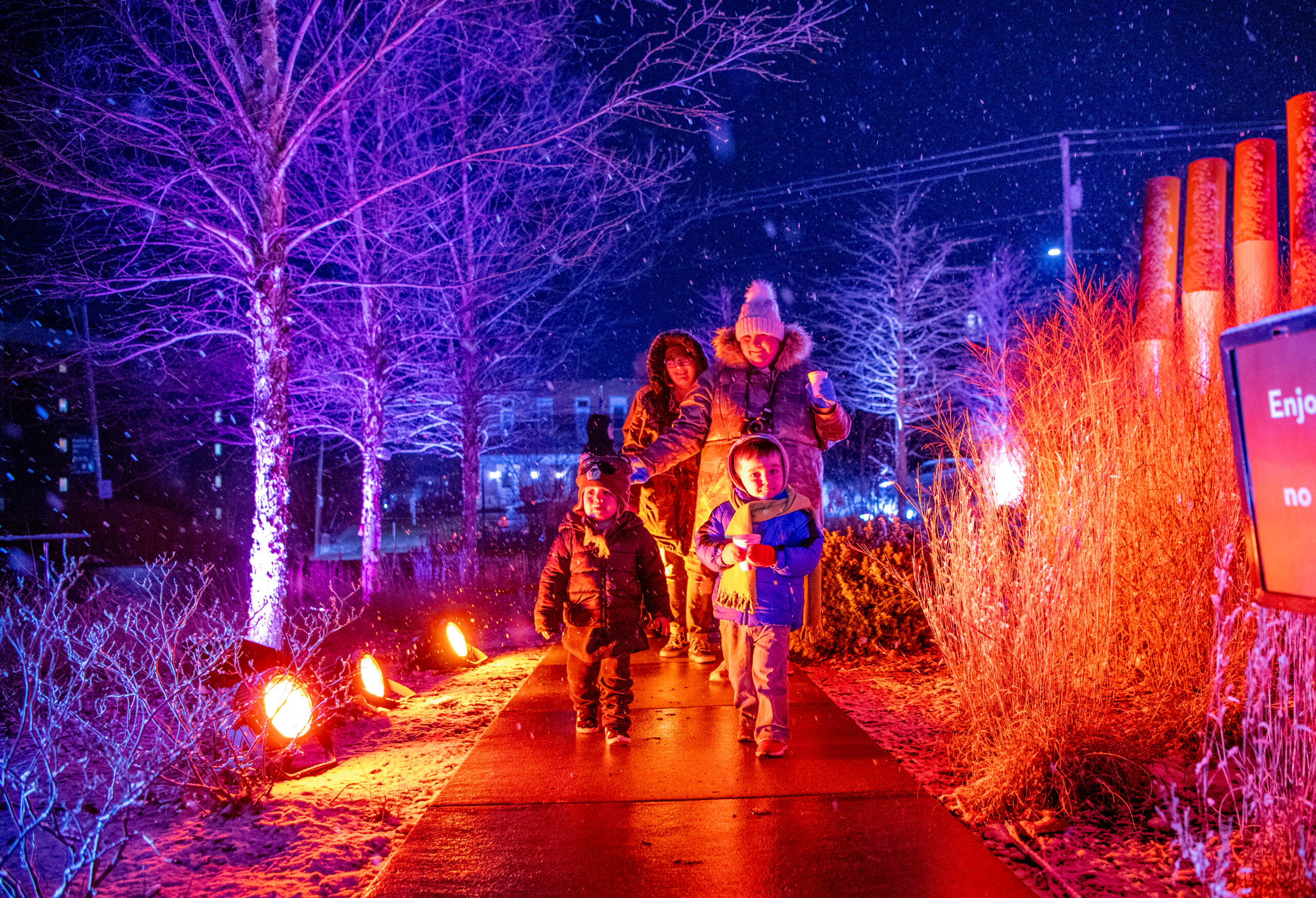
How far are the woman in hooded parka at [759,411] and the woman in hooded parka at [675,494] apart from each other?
0.72 metres

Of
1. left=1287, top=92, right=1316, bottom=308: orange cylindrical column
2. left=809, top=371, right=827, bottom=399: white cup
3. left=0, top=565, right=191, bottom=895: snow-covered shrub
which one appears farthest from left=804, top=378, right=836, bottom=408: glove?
left=1287, top=92, right=1316, bottom=308: orange cylindrical column

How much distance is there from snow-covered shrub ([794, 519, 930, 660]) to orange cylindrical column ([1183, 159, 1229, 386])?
409 cm

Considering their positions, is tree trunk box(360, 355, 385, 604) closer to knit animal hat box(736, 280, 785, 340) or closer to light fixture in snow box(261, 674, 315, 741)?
light fixture in snow box(261, 674, 315, 741)

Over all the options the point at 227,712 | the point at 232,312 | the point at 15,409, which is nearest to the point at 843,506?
the point at 232,312

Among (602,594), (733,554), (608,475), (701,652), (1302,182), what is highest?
(1302,182)

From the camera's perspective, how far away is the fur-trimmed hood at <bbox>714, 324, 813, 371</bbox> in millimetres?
4478

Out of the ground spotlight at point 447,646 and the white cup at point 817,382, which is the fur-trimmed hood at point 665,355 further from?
the ground spotlight at point 447,646

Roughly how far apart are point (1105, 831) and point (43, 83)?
284 inches

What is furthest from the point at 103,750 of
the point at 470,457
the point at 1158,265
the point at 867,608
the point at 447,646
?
the point at 470,457

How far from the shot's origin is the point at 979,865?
262cm

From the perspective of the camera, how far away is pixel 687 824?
2.99 meters

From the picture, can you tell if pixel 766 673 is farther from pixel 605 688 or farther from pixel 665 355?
pixel 665 355

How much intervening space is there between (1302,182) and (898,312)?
16559 millimetres

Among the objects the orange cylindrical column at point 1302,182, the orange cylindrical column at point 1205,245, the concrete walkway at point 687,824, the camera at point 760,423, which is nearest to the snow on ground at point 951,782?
the concrete walkway at point 687,824
